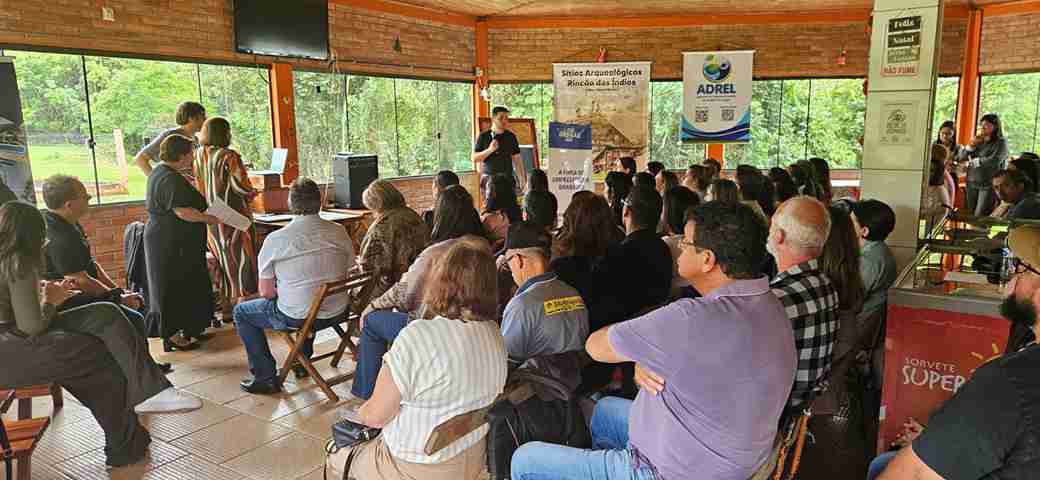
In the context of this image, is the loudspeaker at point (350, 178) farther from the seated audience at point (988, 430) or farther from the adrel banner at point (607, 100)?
the seated audience at point (988, 430)

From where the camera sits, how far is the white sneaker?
3.79 meters

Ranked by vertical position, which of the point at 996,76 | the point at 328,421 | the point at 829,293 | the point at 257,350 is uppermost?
the point at 996,76

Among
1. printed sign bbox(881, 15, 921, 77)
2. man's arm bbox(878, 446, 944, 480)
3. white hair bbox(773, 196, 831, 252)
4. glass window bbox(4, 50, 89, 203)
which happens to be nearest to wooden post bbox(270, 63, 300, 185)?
glass window bbox(4, 50, 89, 203)

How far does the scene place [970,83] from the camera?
9.88m

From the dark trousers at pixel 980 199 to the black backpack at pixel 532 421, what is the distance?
6.80 meters

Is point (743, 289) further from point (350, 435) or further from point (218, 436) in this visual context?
point (218, 436)

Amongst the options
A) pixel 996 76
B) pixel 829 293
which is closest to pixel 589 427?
pixel 829 293

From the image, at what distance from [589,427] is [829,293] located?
1.00 m

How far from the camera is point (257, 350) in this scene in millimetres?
4031

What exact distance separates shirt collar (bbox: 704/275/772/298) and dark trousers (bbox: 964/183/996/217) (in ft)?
22.5

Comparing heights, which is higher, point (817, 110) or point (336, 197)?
point (817, 110)

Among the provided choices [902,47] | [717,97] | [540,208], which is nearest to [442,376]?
[540,208]

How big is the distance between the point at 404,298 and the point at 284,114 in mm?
5204

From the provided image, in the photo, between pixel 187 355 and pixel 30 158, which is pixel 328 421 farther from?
pixel 30 158
